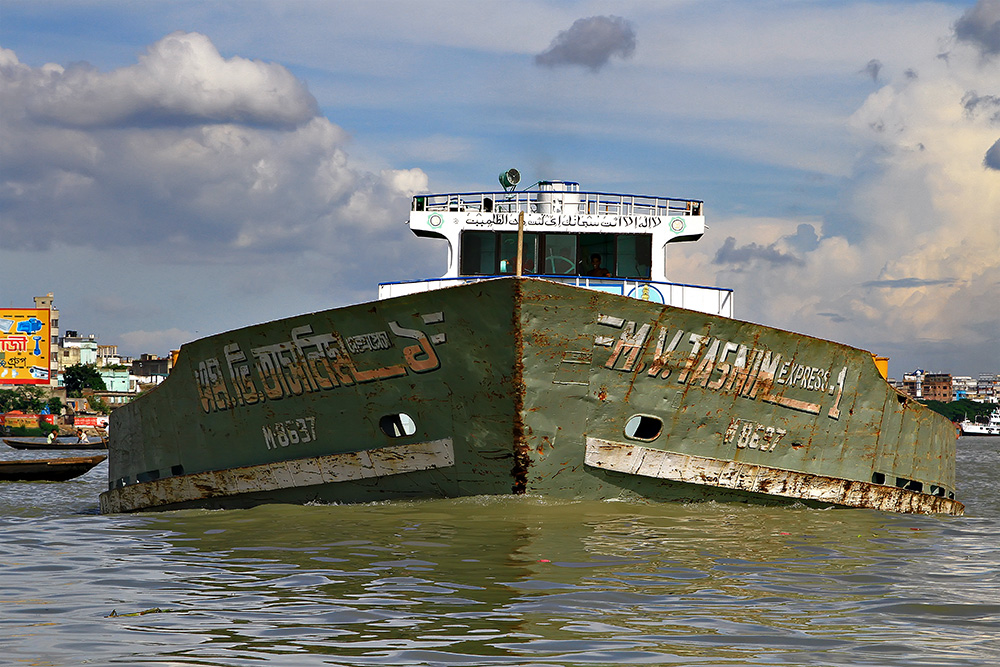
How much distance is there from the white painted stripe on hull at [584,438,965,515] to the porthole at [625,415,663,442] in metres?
0.13

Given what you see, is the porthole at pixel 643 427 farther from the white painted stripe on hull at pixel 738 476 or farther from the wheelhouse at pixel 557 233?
the wheelhouse at pixel 557 233

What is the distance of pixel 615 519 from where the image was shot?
9656mm

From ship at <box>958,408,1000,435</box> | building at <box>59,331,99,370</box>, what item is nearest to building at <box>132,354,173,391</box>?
building at <box>59,331,99,370</box>

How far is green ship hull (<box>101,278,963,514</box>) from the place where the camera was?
9.74m

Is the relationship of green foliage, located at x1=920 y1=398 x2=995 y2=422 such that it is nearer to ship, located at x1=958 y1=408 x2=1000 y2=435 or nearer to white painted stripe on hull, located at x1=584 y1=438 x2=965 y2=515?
ship, located at x1=958 y1=408 x2=1000 y2=435

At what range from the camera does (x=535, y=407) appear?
32.0 ft

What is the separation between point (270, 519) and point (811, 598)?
5.90m

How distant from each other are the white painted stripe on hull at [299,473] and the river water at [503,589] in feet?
1.39

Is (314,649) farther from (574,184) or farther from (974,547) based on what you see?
(574,184)

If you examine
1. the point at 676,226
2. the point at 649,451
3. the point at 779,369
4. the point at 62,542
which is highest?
the point at 676,226

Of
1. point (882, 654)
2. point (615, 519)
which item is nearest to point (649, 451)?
point (615, 519)

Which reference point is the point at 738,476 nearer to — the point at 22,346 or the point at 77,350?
the point at 22,346

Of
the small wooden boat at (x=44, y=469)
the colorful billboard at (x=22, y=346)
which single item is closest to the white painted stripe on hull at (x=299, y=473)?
the small wooden boat at (x=44, y=469)

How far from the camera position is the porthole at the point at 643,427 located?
10289 millimetres
